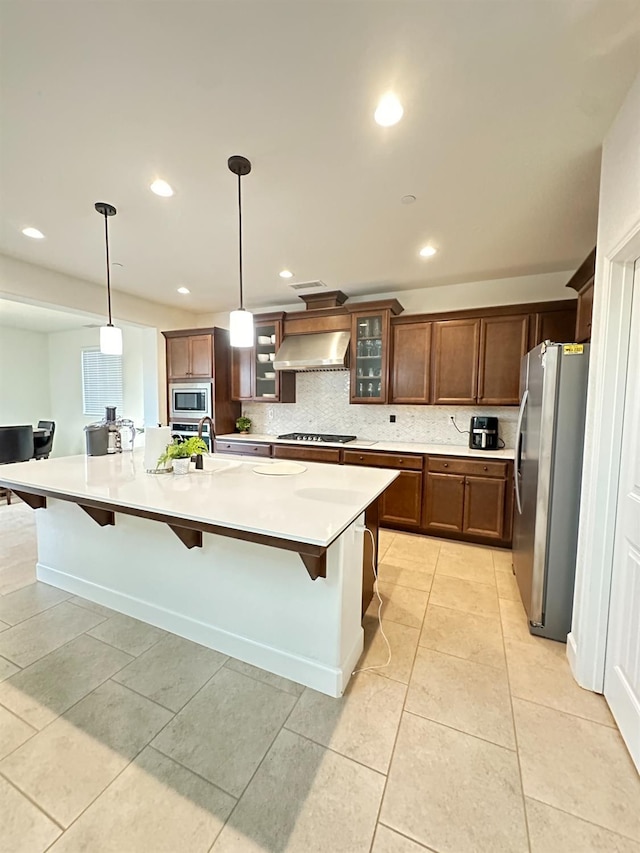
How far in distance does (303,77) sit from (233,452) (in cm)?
370

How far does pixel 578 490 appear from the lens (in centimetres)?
194

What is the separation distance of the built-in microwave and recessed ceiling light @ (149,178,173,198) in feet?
8.44

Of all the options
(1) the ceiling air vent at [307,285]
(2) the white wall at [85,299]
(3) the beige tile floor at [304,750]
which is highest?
(1) the ceiling air vent at [307,285]

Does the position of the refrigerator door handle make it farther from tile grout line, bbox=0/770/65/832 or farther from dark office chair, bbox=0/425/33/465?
dark office chair, bbox=0/425/33/465

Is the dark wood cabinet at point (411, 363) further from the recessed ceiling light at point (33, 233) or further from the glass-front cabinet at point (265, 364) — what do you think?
the recessed ceiling light at point (33, 233)

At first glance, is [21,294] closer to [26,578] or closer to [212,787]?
[26,578]

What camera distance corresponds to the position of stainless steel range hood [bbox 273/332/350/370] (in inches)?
153

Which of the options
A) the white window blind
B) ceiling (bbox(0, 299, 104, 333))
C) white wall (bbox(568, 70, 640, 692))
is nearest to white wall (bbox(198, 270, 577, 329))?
white wall (bbox(568, 70, 640, 692))

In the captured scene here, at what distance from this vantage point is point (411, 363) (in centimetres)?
374

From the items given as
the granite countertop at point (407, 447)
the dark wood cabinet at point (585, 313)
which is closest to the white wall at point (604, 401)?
the dark wood cabinet at point (585, 313)

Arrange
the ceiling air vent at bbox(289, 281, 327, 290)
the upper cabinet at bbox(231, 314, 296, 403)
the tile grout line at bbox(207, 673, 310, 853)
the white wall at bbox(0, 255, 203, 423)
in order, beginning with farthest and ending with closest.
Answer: the upper cabinet at bbox(231, 314, 296, 403)
the ceiling air vent at bbox(289, 281, 327, 290)
the white wall at bbox(0, 255, 203, 423)
the tile grout line at bbox(207, 673, 310, 853)

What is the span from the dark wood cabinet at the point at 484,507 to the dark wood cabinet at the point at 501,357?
81 cm

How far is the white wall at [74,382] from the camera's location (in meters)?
5.79

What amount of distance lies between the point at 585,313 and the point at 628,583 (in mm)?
1654
